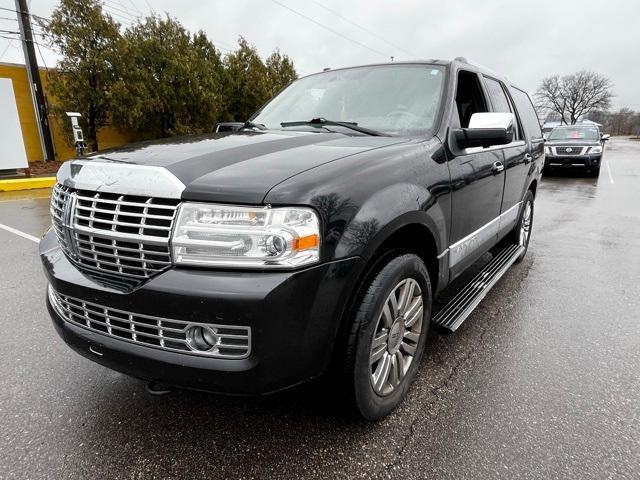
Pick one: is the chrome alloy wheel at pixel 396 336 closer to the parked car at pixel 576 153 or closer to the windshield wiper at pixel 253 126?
the windshield wiper at pixel 253 126

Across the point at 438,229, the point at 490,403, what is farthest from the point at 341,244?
the point at 490,403

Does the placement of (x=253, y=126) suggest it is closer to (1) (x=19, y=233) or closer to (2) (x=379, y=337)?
(2) (x=379, y=337)

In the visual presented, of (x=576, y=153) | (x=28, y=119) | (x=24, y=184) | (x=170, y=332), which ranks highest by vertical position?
(x=28, y=119)

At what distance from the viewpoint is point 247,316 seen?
5.14ft

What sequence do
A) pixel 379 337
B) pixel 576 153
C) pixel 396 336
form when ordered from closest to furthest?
pixel 379 337, pixel 396 336, pixel 576 153

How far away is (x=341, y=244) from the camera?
1715 mm

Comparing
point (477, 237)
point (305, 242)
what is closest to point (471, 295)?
point (477, 237)

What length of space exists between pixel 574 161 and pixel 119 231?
14925mm

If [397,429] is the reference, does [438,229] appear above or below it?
above

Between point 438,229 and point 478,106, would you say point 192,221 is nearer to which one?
point 438,229

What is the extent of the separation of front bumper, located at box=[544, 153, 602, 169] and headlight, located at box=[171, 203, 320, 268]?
14.1 metres

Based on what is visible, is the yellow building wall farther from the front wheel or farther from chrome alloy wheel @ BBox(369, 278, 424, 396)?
chrome alloy wheel @ BBox(369, 278, 424, 396)

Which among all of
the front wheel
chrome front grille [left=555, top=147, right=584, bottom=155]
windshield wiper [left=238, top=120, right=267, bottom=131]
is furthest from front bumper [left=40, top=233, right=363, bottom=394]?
chrome front grille [left=555, top=147, right=584, bottom=155]

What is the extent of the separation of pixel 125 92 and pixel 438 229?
43.8 feet
